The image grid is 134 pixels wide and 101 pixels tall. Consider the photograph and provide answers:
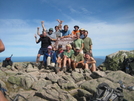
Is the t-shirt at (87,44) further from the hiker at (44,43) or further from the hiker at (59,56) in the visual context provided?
the hiker at (44,43)

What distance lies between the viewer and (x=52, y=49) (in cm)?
1188

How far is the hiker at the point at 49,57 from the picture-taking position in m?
11.1

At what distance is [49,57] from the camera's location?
440 inches

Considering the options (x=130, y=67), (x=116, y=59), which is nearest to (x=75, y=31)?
(x=116, y=59)

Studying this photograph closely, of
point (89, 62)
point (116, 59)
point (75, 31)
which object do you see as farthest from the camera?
point (75, 31)

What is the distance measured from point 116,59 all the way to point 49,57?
738 centimetres

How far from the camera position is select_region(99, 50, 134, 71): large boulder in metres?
11.8

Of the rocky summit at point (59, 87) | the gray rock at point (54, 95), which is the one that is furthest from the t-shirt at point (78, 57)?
the gray rock at point (54, 95)

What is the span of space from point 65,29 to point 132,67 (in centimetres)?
764

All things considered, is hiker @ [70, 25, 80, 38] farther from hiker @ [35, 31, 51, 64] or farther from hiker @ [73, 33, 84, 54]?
hiker @ [35, 31, 51, 64]

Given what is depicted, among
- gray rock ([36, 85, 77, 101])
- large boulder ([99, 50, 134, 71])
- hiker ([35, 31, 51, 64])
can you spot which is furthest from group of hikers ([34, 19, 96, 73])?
gray rock ([36, 85, 77, 101])

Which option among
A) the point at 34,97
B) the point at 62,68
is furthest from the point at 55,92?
the point at 62,68

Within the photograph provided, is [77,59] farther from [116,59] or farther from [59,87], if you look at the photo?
[116,59]

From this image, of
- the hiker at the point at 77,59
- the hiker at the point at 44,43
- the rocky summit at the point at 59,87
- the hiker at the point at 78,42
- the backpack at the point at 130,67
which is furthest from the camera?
the hiker at the point at 44,43
